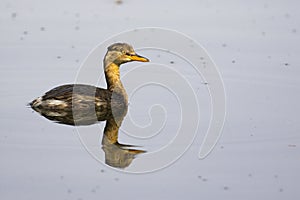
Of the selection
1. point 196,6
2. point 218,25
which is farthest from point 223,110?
point 196,6

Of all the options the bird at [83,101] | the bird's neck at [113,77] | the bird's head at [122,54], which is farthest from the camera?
the bird's neck at [113,77]

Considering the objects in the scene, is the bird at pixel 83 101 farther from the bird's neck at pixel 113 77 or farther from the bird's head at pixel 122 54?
the bird's neck at pixel 113 77

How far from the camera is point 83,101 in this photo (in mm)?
11219

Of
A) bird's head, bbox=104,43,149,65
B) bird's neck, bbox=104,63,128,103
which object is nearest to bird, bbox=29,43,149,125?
bird's head, bbox=104,43,149,65

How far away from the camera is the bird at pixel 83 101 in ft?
36.1

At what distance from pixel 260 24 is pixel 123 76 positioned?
3677 millimetres

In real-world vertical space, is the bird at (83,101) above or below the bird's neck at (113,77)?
below

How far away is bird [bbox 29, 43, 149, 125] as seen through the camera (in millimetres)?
11010

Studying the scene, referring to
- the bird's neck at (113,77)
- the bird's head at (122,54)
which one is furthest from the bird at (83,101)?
the bird's neck at (113,77)

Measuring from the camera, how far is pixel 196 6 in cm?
1606

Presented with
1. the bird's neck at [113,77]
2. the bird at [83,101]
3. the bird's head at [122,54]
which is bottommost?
the bird at [83,101]

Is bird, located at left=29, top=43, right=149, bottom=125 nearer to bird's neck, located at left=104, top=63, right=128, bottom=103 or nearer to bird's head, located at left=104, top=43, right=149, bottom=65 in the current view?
bird's head, located at left=104, top=43, right=149, bottom=65

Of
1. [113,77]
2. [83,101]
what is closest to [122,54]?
[113,77]

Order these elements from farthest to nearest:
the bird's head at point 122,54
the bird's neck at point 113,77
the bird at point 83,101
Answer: the bird's neck at point 113,77, the bird's head at point 122,54, the bird at point 83,101
